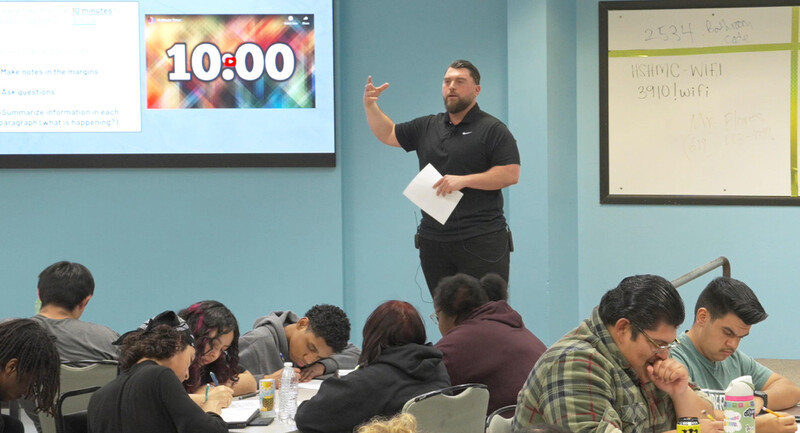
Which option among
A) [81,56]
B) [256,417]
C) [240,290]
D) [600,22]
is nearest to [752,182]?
[600,22]

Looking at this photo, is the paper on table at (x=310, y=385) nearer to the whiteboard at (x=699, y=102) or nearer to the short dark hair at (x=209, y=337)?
the short dark hair at (x=209, y=337)

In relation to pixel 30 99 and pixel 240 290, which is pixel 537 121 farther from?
pixel 30 99

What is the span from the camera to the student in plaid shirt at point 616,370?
87.4 inches

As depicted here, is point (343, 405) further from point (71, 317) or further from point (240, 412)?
point (71, 317)

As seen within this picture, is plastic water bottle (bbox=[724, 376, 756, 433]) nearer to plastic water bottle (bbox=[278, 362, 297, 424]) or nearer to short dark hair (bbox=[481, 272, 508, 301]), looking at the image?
plastic water bottle (bbox=[278, 362, 297, 424])

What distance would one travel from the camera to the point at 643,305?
229 cm

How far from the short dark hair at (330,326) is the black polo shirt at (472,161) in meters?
0.62

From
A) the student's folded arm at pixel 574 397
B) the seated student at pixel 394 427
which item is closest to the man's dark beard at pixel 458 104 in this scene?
the student's folded arm at pixel 574 397

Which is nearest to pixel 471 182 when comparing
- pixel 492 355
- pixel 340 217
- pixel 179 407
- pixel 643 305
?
pixel 492 355

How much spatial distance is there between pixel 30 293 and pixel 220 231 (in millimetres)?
1327

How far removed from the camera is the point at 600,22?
6.03 m

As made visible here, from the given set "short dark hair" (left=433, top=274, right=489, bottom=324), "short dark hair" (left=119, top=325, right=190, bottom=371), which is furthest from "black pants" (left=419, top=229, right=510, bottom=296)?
"short dark hair" (left=119, top=325, right=190, bottom=371)

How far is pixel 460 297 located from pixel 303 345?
890mm

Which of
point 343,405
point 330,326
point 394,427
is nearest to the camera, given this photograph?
point 394,427
